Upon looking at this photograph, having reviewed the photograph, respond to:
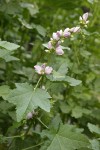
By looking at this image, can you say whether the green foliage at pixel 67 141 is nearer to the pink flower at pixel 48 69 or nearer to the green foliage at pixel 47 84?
the green foliage at pixel 47 84

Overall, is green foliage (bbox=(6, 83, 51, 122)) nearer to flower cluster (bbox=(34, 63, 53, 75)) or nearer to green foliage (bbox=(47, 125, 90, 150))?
flower cluster (bbox=(34, 63, 53, 75))

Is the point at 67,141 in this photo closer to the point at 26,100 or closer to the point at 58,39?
the point at 26,100

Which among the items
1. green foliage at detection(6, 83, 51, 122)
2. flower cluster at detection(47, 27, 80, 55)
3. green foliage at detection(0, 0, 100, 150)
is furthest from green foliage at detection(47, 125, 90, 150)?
flower cluster at detection(47, 27, 80, 55)

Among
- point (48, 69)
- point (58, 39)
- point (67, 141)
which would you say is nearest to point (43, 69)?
point (48, 69)

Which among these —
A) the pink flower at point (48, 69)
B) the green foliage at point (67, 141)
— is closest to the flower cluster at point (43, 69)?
the pink flower at point (48, 69)

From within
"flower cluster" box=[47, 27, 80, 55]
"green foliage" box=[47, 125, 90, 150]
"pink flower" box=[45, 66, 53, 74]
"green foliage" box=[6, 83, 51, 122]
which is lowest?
"green foliage" box=[47, 125, 90, 150]

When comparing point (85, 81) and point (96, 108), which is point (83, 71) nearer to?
point (85, 81)
